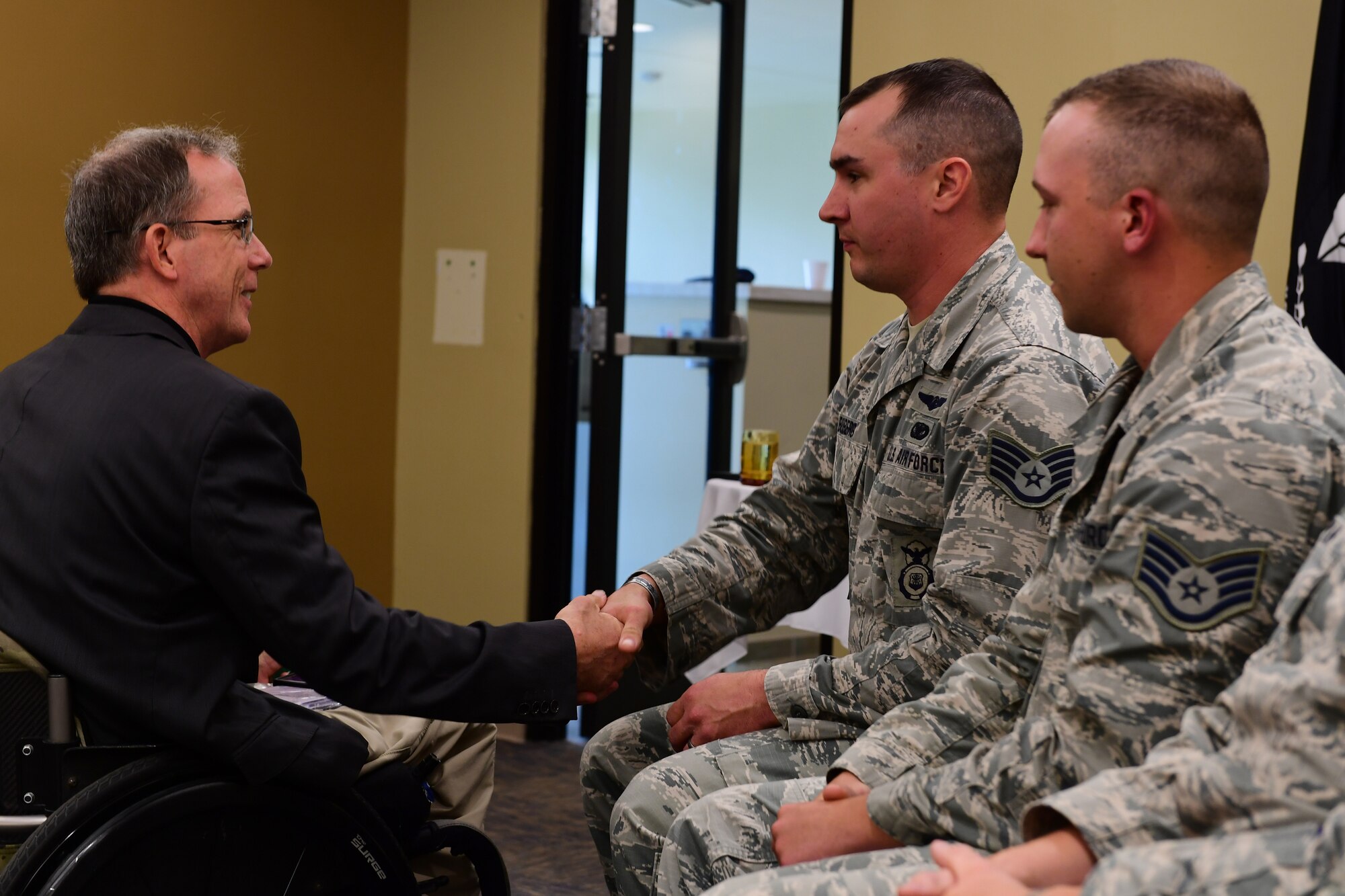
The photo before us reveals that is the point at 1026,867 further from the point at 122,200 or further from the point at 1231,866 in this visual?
the point at 122,200

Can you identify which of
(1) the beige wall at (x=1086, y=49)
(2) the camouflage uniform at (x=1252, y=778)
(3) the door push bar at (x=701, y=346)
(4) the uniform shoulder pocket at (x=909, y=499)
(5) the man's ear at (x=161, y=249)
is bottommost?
(2) the camouflage uniform at (x=1252, y=778)

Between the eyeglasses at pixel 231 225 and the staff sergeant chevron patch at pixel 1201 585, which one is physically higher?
the eyeglasses at pixel 231 225

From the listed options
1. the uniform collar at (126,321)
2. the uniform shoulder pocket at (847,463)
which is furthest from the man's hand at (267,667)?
the uniform shoulder pocket at (847,463)

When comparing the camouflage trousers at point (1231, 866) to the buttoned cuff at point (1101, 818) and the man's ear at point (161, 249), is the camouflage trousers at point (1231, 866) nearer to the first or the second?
the buttoned cuff at point (1101, 818)

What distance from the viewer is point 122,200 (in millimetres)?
1786

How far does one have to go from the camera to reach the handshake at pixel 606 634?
1911 millimetres

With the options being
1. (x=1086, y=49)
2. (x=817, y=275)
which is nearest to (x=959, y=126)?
(x=1086, y=49)

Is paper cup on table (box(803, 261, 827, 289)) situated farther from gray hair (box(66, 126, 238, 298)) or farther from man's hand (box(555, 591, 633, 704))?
gray hair (box(66, 126, 238, 298))

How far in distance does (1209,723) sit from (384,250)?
3698mm

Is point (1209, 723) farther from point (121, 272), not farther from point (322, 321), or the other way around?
point (322, 321)

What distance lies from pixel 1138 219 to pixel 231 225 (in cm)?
123

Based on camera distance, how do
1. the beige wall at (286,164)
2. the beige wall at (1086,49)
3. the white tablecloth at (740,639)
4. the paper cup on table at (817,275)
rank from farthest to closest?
the paper cup on table at (817,275) < the beige wall at (286,164) < the white tablecloth at (740,639) < the beige wall at (1086,49)

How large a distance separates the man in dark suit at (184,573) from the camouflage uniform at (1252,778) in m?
0.88

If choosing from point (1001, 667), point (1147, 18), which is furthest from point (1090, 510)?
point (1147, 18)
